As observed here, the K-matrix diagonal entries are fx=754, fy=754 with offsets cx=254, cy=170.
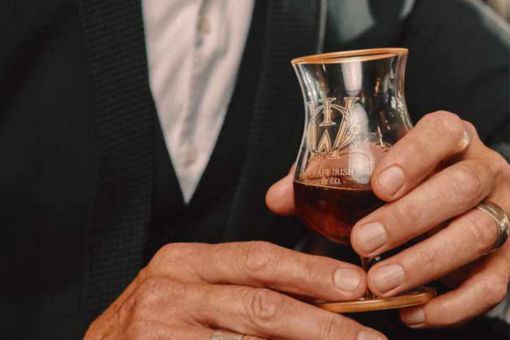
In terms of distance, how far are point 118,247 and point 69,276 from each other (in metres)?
0.15

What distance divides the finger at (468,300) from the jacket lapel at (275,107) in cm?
57

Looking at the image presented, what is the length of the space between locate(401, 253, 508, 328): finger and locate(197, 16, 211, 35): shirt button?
75 centimetres

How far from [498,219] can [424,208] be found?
5.6 inches

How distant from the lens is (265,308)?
851mm

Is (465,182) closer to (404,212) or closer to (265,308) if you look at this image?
(404,212)

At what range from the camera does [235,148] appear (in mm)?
1578

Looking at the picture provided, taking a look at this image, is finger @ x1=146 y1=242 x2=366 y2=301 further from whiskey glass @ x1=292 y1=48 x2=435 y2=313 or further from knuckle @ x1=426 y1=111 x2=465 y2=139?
knuckle @ x1=426 y1=111 x2=465 y2=139

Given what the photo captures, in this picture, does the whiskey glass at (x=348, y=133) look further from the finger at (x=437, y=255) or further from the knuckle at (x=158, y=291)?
the knuckle at (x=158, y=291)

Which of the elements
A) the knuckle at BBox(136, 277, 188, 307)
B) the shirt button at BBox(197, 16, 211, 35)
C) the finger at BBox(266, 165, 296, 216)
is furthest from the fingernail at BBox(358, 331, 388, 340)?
the shirt button at BBox(197, 16, 211, 35)

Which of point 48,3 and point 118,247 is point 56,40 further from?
point 118,247

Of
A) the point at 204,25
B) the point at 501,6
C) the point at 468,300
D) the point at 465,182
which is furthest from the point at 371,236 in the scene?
the point at 501,6

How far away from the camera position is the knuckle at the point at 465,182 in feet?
3.04

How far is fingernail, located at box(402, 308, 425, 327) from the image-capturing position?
1008 millimetres

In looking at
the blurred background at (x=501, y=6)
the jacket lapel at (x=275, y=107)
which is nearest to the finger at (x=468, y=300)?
the jacket lapel at (x=275, y=107)
